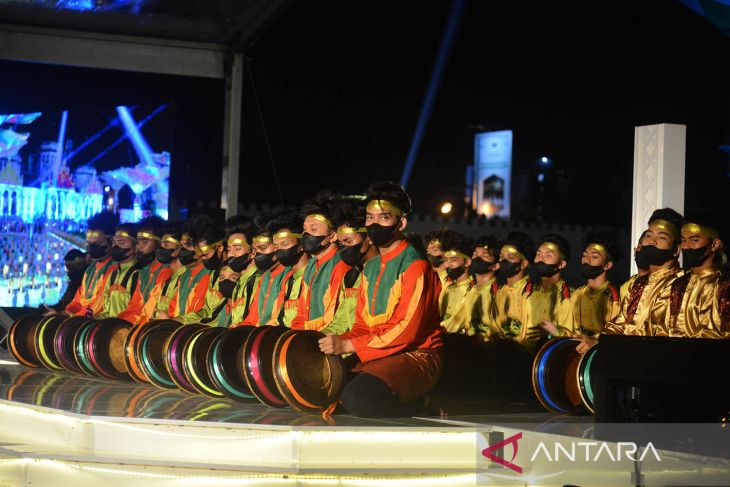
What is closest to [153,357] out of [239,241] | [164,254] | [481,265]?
[239,241]

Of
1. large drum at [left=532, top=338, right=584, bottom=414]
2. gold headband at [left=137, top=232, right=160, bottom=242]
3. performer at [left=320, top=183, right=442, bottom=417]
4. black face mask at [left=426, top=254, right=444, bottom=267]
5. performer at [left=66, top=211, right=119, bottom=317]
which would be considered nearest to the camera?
performer at [left=320, top=183, right=442, bottom=417]

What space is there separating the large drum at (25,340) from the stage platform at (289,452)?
139 inches

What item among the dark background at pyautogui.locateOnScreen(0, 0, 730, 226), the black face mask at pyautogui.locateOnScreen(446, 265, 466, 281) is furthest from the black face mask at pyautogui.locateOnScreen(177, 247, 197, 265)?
the dark background at pyautogui.locateOnScreen(0, 0, 730, 226)

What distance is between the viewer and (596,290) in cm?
798

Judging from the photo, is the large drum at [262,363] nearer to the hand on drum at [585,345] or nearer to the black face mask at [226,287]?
the hand on drum at [585,345]

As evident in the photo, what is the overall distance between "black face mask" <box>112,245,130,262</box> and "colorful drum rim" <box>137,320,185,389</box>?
6.31ft

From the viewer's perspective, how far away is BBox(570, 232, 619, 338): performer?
7.91 meters

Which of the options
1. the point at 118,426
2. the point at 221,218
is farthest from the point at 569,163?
the point at 118,426

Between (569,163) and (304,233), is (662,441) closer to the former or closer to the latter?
(304,233)

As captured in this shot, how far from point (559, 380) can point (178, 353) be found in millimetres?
2477

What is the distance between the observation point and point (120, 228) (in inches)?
391

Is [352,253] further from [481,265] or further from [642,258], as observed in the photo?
[481,265]

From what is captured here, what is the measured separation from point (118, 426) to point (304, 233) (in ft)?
6.39

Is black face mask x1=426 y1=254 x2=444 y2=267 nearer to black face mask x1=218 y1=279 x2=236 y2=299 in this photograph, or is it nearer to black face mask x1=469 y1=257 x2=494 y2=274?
black face mask x1=469 y1=257 x2=494 y2=274
